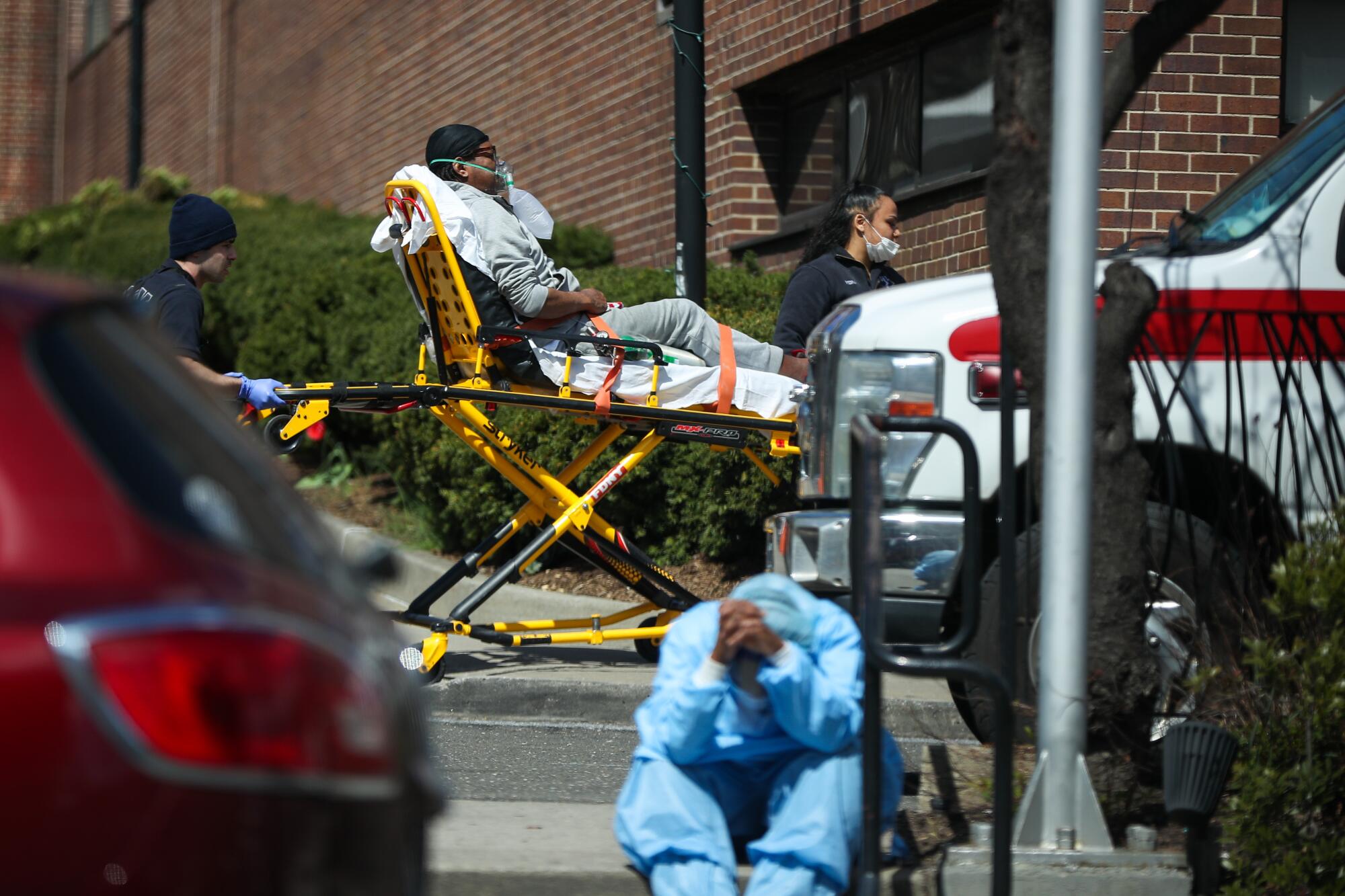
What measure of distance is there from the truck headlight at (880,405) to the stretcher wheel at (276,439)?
2185 mm

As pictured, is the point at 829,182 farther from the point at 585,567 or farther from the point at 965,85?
the point at 585,567

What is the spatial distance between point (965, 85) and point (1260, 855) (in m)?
6.23

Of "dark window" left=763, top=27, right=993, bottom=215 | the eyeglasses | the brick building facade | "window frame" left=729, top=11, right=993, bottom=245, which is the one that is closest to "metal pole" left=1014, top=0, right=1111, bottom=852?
the eyeglasses

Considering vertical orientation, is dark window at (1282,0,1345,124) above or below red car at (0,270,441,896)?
above

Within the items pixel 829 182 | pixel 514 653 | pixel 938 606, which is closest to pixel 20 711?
pixel 938 606

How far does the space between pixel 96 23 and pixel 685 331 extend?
25.8m

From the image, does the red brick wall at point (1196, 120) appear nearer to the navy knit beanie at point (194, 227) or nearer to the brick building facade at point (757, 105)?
the brick building facade at point (757, 105)

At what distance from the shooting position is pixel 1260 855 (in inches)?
158

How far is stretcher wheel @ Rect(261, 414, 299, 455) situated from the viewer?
6078 millimetres

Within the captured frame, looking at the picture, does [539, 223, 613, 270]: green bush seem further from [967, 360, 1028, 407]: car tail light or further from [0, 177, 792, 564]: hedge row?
[967, 360, 1028, 407]: car tail light

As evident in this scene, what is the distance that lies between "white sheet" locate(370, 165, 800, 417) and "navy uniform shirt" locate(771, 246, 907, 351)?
748 millimetres

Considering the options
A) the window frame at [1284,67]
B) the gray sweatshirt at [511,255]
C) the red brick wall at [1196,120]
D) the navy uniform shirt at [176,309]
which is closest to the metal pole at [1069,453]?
the gray sweatshirt at [511,255]

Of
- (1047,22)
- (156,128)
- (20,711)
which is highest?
(156,128)

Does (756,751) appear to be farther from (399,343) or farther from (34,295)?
(399,343)
